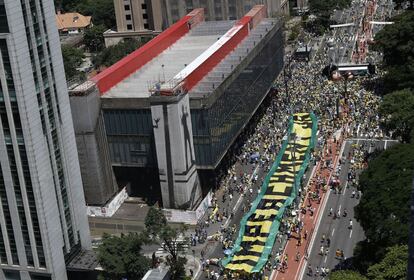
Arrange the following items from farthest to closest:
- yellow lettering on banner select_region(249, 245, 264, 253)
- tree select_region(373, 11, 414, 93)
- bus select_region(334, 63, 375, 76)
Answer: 1. bus select_region(334, 63, 375, 76)
2. tree select_region(373, 11, 414, 93)
3. yellow lettering on banner select_region(249, 245, 264, 253)

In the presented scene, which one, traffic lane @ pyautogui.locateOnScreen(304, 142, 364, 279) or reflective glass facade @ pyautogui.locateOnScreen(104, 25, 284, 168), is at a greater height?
reflective glass facade @ pyautogui.locateOnScreen(104, 25, 284, 168)

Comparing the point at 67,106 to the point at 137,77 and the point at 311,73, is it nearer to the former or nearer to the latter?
the point at 137,77

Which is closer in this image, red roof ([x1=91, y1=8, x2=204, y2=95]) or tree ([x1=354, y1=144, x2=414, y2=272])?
tree ([x1=354, y1=144, x2=414, y2=272])

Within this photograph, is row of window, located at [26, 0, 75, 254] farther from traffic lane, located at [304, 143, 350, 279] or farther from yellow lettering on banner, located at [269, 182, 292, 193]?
yellow lettering on banner, located at [269, 182, 292, 193]

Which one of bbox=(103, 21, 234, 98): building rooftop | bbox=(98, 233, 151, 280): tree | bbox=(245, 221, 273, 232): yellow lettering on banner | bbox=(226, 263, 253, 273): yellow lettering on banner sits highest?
bbox=(103, 21, 234, 98): building rooftop

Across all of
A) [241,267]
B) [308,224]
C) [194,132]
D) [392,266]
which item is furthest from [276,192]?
[392,266]

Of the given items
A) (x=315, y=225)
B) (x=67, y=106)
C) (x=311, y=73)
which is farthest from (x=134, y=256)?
(x=311, y=73)

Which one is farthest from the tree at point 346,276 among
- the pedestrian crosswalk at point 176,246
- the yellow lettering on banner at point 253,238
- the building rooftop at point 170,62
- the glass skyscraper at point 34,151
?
the building rooftop at point 170,62

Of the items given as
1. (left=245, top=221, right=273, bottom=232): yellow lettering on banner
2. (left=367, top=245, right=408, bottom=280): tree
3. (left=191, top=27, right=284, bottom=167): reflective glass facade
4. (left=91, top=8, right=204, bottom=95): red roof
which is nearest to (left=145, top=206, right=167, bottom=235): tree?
(left=245, top=221, right=273, bottom=232): yellow lettering on banner

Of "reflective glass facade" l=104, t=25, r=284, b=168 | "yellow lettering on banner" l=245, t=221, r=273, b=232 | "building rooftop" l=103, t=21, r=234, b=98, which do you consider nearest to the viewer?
"yellow lettering on banner" l=245, t=221, r=273, b=232
